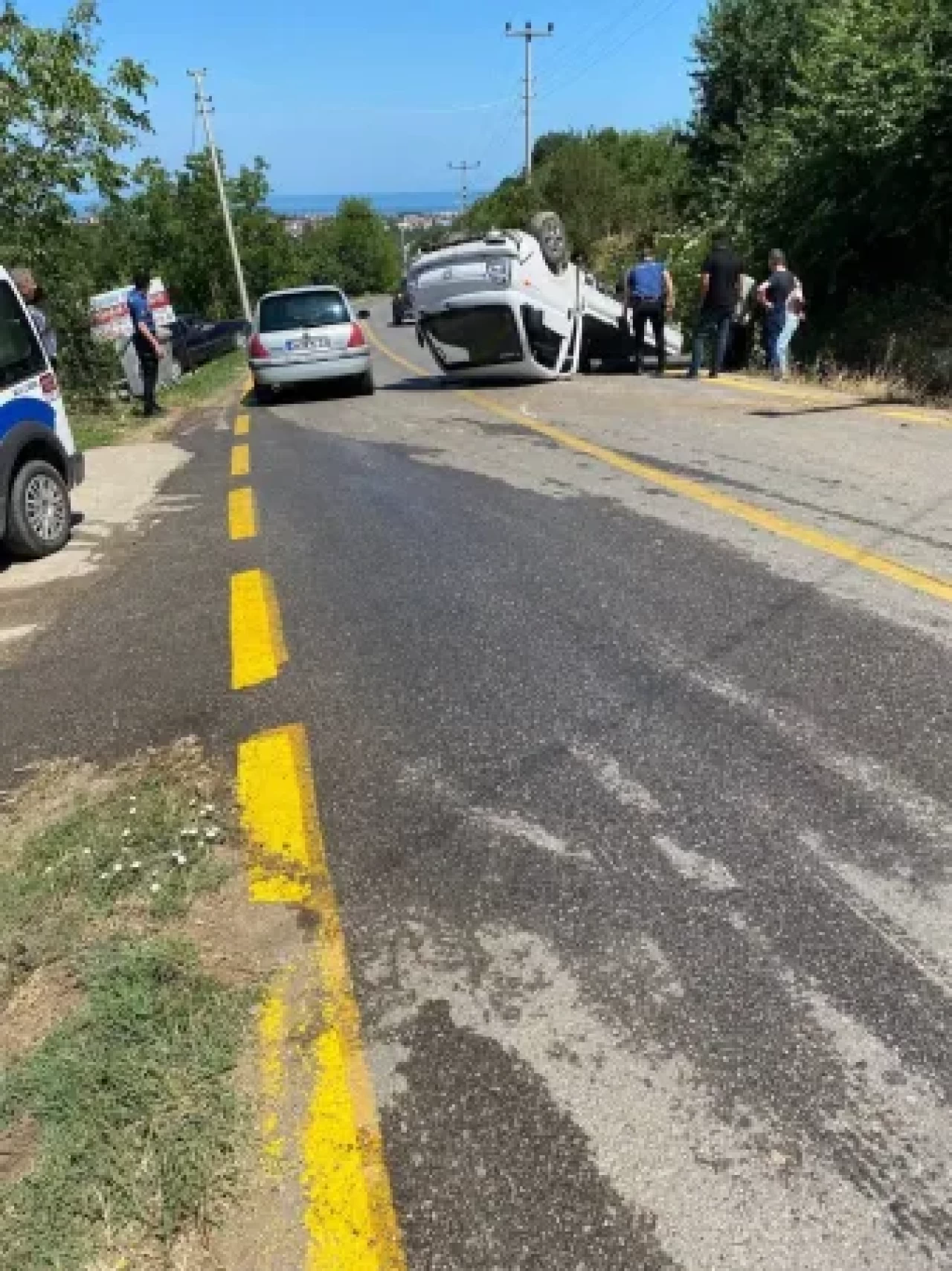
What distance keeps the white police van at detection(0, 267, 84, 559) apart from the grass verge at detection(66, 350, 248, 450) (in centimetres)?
513

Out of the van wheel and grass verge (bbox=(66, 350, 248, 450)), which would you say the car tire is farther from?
the van wheel

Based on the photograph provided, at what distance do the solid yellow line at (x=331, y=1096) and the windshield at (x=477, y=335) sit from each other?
11.7 metres

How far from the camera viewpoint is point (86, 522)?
8.25 metres

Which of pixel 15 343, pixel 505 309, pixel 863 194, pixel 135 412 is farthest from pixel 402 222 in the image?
pixel 15 343

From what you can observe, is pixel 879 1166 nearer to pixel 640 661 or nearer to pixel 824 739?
pixel 824 739

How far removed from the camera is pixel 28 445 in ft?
23.4

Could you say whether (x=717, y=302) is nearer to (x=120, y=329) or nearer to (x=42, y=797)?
(x=120, y=329)

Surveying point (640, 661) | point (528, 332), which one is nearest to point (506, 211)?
point (528, 332)

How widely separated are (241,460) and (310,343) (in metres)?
4.80

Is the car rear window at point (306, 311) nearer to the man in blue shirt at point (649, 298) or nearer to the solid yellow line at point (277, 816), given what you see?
the man in blue shirt at point (649, 298)

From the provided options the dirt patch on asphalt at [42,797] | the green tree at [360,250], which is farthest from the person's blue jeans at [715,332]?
the green tree at [360,250]

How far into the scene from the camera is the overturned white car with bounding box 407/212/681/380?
1375cm

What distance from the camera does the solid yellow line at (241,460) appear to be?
9.80 meters

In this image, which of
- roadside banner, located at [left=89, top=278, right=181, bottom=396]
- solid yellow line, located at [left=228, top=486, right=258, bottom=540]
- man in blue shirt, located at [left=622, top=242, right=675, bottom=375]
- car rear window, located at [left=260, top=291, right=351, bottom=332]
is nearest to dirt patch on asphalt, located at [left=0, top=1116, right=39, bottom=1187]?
solid yellow line, located at [left=228, top=486, right=258, bottom=540]
